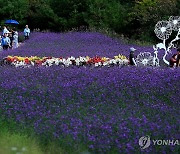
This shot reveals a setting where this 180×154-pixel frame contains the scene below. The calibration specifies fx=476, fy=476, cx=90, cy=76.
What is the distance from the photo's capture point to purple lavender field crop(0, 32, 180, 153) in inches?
219

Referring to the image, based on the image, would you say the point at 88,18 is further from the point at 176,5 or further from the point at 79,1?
the point at 176,5

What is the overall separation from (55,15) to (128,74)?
2325 centimetres

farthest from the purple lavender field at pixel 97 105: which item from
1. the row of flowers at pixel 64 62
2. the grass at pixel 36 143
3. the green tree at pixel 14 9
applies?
the green tree at pixel 14 9

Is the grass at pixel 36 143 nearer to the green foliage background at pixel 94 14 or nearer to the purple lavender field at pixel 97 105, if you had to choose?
the purple lavender field at pixel 97 105

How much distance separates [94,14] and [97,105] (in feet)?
75.7

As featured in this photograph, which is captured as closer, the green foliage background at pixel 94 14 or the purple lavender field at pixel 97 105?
the purple lavender field at pixel 97 105

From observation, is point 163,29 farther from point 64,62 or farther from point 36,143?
point 36,143

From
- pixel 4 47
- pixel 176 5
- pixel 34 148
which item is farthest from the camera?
pixel 176 5

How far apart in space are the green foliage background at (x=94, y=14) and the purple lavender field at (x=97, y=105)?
51.2 feet

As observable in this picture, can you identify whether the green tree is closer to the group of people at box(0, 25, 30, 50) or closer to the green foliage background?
the green foliage background

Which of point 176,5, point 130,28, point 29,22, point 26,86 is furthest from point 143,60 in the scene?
point 29,22

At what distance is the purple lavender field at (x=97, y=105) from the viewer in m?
5.57

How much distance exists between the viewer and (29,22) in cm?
3519

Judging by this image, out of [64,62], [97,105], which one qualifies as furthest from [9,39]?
[97,105]
